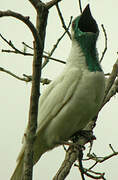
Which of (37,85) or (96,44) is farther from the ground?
(96,44)

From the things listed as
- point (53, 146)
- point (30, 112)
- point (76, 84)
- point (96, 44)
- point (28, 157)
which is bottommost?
point (28, 157)

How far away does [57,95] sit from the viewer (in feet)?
14.6

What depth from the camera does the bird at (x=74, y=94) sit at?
4.31 m

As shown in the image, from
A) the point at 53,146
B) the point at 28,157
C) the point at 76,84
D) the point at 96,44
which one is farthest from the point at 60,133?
the point at 28,157

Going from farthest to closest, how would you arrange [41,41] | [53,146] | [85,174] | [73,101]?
1. [53,146]
2. [73,101]
3. [85,174]
4. [41,41]

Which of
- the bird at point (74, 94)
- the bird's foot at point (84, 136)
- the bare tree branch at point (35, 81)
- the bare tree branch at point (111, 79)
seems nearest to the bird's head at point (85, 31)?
the bird at point (74, 94)

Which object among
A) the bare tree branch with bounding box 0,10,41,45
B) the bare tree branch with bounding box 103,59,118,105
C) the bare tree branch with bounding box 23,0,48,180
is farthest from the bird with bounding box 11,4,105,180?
the bare tree branch with bounding box 0,10,41,45

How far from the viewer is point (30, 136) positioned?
3184 mm

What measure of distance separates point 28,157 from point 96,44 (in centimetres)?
202

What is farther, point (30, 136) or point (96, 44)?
point (96, 44)

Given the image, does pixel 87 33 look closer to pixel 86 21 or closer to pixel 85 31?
pixel 85 31

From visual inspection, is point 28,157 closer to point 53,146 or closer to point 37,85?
point 37,85

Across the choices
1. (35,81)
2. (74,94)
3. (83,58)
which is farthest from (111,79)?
(35,81)

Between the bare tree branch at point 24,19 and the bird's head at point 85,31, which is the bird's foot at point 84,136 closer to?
the bird's head at point 85,31
